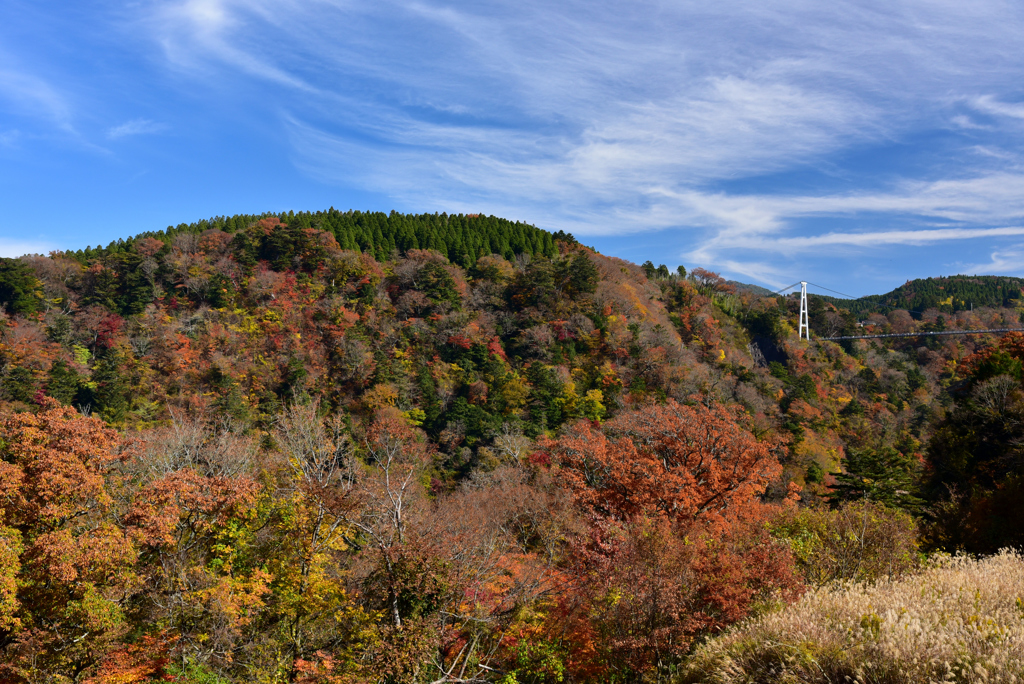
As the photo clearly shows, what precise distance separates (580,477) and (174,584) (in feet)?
51.4

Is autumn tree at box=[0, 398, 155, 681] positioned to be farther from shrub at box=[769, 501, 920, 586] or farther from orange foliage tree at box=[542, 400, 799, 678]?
shrub at box=[769, 501, 920, 586]

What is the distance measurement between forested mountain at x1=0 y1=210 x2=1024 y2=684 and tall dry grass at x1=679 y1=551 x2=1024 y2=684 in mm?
2494

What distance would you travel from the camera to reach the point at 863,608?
677 cm

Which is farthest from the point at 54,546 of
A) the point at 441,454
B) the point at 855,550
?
the point at 441,454

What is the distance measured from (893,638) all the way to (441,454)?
36874 mm

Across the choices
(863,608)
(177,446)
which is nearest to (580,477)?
(863,608)

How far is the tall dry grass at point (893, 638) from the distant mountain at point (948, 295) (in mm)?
92191

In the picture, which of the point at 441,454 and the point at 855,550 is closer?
the point at 855,550

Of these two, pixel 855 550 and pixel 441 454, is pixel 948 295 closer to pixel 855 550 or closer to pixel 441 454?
pixel 441 454

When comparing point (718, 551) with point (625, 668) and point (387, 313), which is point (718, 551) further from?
point (387, 313)

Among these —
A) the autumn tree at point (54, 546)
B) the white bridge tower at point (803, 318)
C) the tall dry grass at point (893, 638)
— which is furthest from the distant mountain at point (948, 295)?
the autumn tree at point (54, 546)

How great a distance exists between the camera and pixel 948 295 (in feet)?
284

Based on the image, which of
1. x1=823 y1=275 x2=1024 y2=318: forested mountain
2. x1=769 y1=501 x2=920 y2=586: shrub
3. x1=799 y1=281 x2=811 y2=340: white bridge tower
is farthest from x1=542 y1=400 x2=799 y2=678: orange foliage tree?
x1=823 y1=275 x2=1024 y2=318: forested mountain

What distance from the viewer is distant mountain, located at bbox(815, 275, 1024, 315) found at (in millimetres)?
81750
